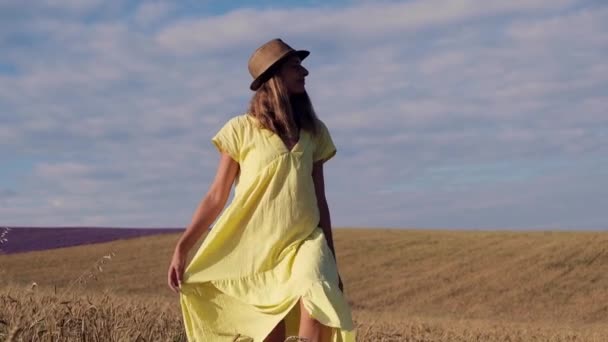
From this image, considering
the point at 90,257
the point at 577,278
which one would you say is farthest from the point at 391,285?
the point at 90,257

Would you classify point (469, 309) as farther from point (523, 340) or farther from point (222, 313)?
point (222, 313)

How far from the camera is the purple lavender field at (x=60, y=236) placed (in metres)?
26.5

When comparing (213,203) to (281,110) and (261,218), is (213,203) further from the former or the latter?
(281,110)

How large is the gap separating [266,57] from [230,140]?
0.43 metres

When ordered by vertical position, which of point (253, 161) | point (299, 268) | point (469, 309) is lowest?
point (469, 309)

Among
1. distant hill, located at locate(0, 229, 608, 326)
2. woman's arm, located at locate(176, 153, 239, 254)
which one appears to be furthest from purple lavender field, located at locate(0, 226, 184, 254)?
woman's arm, located at locate(176, 153, 239, 254)

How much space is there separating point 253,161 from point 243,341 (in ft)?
2.76

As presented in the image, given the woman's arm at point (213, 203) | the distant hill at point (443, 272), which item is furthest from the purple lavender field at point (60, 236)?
the woman's arm at point (213, 203)

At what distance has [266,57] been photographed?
180 inches

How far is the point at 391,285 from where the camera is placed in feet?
71.6

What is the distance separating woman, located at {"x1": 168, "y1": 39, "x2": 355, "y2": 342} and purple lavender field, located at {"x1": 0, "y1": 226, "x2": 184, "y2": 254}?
65.2 feet

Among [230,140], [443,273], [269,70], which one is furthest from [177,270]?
[443,273]

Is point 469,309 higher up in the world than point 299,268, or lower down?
lower down

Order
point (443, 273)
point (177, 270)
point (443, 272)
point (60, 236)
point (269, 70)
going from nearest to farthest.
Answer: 1. point (177, 270)
2. point (269, 70)
3. point (443, 273)
4. point (443, 272)
5. point (60, 236)
